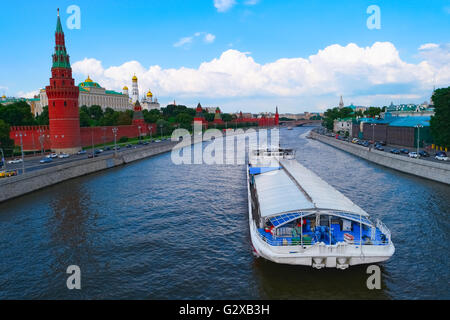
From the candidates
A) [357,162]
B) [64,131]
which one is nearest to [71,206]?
[64,131]

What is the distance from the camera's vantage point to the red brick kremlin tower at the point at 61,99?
6122 centimetres

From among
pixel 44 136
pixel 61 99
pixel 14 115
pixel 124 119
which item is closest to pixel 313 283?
pixel 61 99

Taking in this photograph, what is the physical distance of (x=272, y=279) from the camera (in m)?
15.8

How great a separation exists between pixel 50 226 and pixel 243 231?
13910 millimetres

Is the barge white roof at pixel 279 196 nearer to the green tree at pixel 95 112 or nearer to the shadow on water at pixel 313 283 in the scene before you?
the shadow on water at pixel 313 283

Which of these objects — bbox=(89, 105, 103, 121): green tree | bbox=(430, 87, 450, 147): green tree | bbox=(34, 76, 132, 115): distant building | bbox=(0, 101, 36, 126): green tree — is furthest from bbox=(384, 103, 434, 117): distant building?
bbox=(34, 76, 132, 115): distant building

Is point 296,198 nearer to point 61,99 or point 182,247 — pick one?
point 182,247

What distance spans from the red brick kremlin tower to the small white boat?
52.3m

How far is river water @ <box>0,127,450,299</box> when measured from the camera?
15.2 m

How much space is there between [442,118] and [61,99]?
205ft

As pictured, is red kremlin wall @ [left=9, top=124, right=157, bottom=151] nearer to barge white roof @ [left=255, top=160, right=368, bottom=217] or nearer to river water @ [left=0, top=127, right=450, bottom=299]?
river water @ [left=0, top=127, right=450, bottom=299]

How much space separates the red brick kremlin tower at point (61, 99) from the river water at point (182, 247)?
27817mm

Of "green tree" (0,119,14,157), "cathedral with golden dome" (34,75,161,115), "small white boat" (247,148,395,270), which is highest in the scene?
"cathedral with golden dome" (34,75,161,115)

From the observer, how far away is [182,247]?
20031 millimetres
